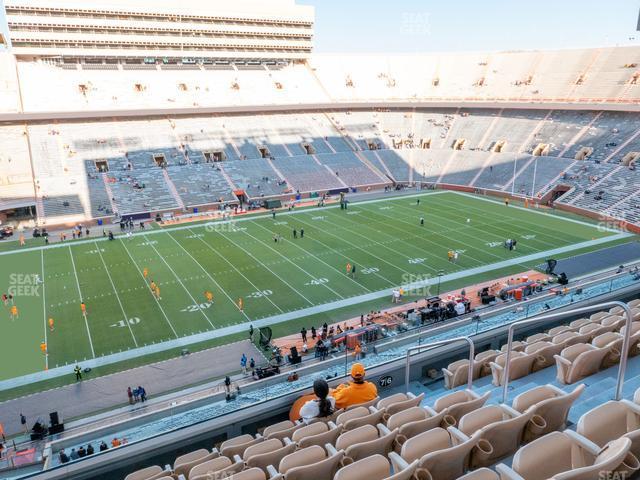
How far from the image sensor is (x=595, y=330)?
28.0 feet

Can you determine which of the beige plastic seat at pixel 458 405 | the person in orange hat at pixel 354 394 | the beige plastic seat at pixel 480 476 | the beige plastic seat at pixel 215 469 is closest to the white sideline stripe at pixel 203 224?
the person in orange hat at pixel 354 394

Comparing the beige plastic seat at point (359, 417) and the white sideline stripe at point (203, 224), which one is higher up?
the beige plastic seat at point (359, 417)

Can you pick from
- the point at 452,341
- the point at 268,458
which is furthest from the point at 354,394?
the point at 452,341

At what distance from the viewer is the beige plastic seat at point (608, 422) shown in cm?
447

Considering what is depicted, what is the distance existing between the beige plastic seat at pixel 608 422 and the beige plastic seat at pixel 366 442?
1.81 meters

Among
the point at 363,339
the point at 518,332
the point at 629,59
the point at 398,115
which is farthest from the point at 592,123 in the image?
the point at 518,332

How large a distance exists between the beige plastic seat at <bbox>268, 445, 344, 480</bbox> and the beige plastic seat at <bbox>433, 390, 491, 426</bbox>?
1.49 m

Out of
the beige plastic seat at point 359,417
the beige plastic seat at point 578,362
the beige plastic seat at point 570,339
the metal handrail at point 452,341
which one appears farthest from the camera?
the beige plastic seat at point 570,339

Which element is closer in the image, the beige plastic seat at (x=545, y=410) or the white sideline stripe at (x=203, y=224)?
the beige plastic seat at (x=545, y=410)

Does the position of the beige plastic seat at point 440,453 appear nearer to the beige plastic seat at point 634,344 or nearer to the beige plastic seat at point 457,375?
the beige plastic seat at point 457,375

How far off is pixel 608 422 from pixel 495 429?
99 centimetres

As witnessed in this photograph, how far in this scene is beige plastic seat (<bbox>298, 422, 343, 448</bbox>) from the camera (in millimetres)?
5754

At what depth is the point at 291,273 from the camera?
2767 cm

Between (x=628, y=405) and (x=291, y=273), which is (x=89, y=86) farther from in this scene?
(x=628, y=405)
